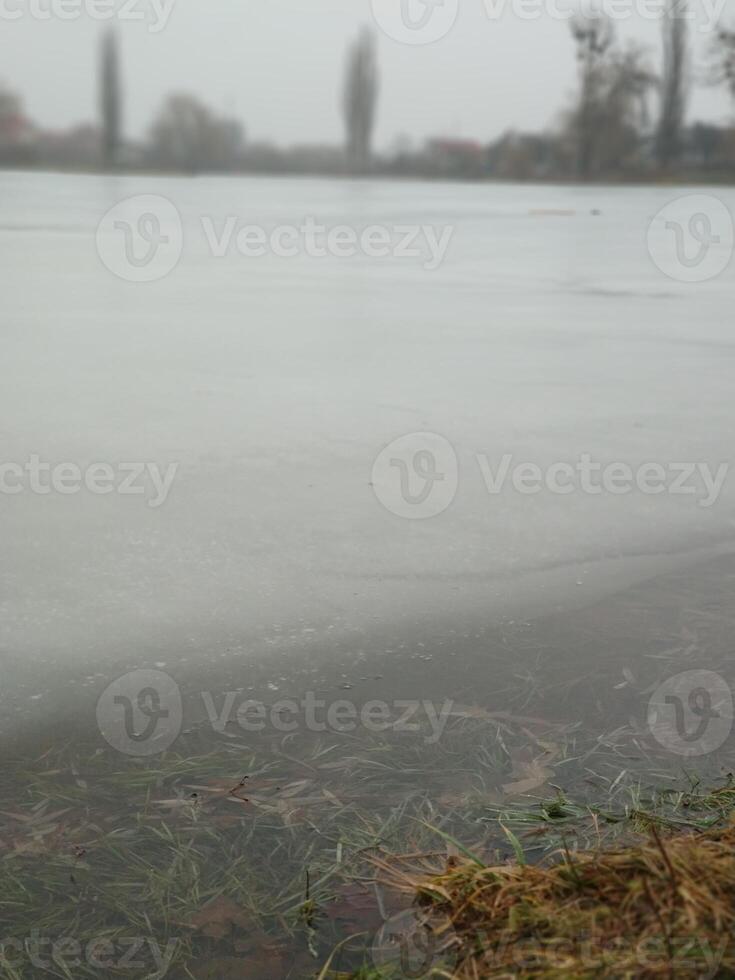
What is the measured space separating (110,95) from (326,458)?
46.2m

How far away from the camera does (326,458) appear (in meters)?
3.62

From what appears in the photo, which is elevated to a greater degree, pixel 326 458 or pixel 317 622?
pixel 326 458

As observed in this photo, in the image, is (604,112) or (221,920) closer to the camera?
(221,920)

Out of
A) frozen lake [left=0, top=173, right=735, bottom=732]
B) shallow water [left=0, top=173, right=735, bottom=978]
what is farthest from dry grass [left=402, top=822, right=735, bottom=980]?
frozen lake [left=0, top=173, right=735, bottom=732]

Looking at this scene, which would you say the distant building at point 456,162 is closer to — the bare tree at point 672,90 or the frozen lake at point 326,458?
the bare tree at point 672,90

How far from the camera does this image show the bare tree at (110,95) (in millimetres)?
45562

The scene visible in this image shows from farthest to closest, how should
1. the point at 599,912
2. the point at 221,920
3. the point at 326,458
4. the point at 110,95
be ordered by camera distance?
1. the point at 110,95
2. the point at 326,458
3. the point at 221,920
4. the point at 599,912

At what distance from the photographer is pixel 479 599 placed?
2.57 meters

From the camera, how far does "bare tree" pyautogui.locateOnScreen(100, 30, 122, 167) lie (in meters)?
45.6

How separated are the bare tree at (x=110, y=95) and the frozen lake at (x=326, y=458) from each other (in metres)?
40.1

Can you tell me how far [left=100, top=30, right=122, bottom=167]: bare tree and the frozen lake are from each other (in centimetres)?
4010

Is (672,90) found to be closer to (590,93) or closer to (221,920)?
(590,93)

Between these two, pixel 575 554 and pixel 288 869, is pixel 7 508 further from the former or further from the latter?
pixel 288 869

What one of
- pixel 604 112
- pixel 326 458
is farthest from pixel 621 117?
pixel 326 458
